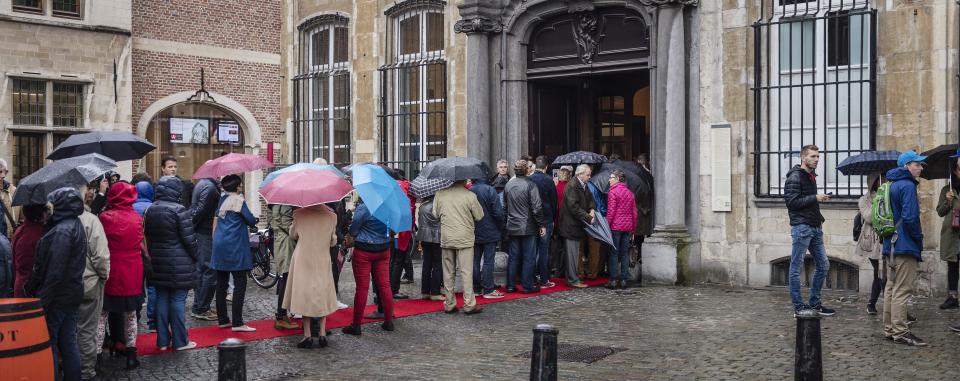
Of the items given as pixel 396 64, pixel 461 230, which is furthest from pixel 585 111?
pixel 461 230

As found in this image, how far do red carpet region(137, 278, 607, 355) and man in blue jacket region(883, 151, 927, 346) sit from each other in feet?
15.7

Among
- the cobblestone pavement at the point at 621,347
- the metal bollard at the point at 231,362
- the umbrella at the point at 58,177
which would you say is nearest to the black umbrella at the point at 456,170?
the cobblestone pavement at the point at 621,347

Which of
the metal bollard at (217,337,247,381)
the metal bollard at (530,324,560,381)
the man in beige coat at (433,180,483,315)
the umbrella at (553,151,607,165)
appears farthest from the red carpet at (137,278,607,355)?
the metal bollard at (530,324,560,381)

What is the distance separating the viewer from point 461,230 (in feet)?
36.0

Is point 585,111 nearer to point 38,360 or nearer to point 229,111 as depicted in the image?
point 229,111

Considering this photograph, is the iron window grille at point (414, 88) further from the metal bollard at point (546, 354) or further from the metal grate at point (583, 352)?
the metal bollard at point (546, 354)

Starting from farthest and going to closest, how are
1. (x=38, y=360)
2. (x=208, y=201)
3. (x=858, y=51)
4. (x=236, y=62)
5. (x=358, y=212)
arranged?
(x=236, y=62), (x=858, y=51), (x=208, y=201), (x=358, y=212), (x=38, y=360)

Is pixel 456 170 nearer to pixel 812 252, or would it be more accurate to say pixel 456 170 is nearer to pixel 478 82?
pixel 812 252

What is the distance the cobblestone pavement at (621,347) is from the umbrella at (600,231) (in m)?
1.33

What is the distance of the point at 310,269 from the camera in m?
9.05

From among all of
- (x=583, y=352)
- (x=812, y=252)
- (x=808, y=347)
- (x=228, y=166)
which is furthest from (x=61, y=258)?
(x=812, y=252)

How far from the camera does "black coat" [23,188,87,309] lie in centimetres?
694

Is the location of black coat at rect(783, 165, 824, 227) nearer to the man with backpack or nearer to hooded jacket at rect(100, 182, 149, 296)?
the man with backpack

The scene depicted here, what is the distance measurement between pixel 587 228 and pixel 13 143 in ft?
36.7
